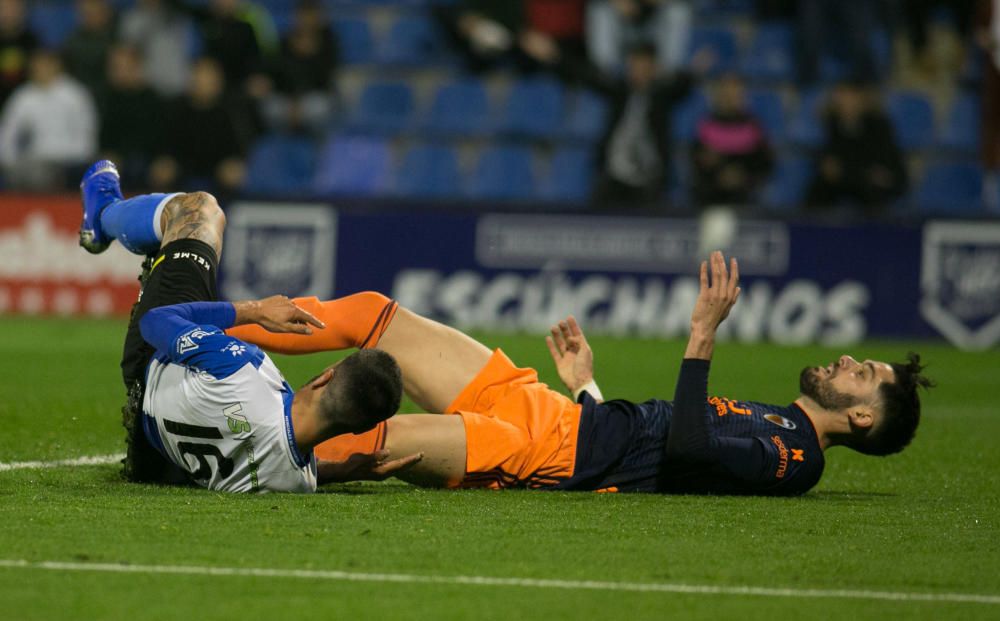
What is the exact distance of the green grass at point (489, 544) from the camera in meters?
4.30

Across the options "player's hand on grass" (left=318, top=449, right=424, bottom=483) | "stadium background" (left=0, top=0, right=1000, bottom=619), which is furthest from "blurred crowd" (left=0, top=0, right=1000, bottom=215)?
"player's hand on grass" (left=318, top=449, right=424, bottom=483)

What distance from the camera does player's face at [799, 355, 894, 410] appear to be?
21.5ft

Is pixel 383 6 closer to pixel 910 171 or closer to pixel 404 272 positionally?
pixel 404 272

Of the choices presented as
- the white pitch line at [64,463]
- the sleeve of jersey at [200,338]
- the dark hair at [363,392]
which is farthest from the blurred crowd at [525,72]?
the dark hair at [363,392]

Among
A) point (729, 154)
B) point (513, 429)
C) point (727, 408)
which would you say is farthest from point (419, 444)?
point (729, 154)

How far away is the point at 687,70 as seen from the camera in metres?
18.0

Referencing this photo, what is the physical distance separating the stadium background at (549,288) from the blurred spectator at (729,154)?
14.5 inches

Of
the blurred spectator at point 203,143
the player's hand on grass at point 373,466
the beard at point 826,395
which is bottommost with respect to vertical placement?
the player's hand on grass at point 373,466

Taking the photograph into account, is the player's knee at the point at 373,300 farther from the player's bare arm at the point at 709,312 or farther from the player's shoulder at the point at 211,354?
the player's bare arm at the point at 709,312

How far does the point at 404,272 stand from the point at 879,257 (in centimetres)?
478

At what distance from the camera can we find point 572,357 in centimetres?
721

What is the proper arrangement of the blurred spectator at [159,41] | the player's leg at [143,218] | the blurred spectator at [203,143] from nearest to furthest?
the player's leg at [143,218] < the blurred spectator at [203,143] < the blurred spectator at [159,41]

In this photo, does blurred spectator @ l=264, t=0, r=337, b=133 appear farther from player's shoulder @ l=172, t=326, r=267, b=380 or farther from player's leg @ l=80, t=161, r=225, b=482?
player's shoulder @ l=172, t=326, r=267, b=380

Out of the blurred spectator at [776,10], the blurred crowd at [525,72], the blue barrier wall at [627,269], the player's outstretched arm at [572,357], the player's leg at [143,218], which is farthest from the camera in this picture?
the blurred spectator at [776,10]
